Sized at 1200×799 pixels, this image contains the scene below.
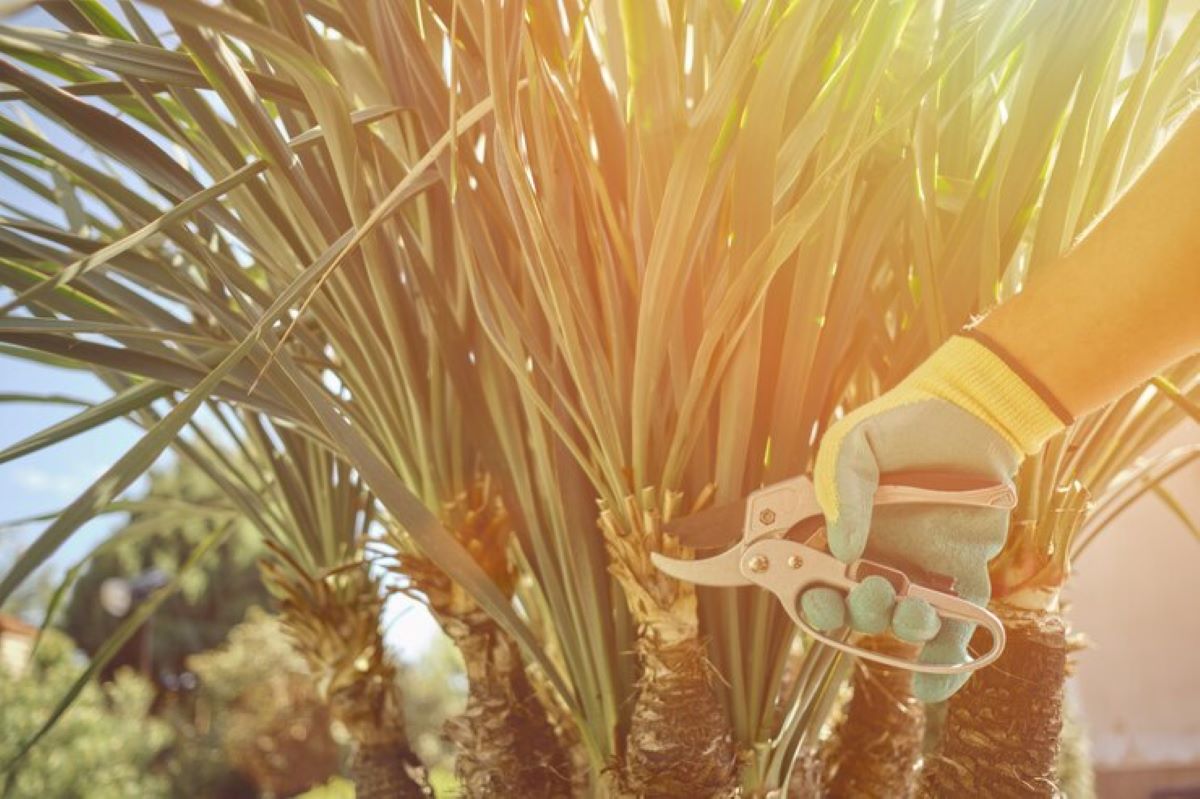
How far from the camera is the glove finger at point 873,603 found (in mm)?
536

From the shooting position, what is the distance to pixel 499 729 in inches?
28.2

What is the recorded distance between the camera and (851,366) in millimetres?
687

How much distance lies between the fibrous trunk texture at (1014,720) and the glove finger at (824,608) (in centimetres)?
14

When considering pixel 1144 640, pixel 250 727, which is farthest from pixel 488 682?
pixel 250 727

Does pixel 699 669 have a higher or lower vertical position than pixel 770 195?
lower

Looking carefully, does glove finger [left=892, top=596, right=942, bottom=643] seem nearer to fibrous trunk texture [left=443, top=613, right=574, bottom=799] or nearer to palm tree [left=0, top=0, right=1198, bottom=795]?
palm tree [left=0, top=0, right=1198, bottom=795]

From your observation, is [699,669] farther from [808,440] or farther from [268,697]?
[268,697]

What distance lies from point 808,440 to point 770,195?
18cm

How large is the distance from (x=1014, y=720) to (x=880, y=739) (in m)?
0.17

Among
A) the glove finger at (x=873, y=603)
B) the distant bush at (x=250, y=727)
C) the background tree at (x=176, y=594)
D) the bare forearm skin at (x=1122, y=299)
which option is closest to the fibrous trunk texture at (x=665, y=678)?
the glove finger at (x=873, y=603)

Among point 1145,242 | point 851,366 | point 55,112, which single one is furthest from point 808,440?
point 55,112

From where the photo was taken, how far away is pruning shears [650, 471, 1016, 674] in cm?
54

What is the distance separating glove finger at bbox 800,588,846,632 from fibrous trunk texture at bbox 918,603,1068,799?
14 cm

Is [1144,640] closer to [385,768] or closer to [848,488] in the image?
[385,768]
